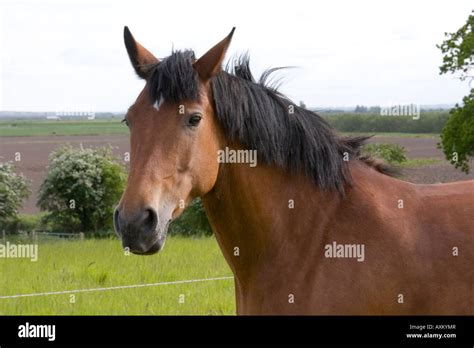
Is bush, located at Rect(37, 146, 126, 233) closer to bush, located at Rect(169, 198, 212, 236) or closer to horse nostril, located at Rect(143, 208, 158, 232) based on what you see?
bush, located at Rect(169, 198, 212, 236)

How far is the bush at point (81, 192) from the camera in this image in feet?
88.6

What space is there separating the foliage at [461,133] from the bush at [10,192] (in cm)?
2058

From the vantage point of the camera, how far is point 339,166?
4.41 metres

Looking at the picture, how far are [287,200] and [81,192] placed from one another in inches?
936

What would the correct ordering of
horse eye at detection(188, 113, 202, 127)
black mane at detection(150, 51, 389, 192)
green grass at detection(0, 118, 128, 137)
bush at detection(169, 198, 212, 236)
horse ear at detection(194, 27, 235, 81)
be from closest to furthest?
horse eye at detection(188, 113, 202, 127) < horse ear at detection(194, 27, 235, 81) < black mane at detection(150, 51, 389, 192) < bush at detection(169, 198, 212, 236) < green grass at detection(0, 118, 128, 137)

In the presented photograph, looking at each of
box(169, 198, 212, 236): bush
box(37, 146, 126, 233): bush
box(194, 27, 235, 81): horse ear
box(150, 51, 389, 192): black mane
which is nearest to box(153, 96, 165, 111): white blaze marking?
box(150, 51, 389, 192): black mane

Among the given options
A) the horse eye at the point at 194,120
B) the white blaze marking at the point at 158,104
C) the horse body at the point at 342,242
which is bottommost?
the horse body at the point at 342,242

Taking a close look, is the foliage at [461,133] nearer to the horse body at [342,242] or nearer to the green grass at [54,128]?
the green grass at [54,128]

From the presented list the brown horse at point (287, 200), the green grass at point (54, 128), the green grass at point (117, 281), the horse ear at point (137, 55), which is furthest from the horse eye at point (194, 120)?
the green grass at point (54, 128)

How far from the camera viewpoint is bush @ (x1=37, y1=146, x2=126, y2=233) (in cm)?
2700

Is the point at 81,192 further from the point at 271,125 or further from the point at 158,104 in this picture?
the point at 158,104

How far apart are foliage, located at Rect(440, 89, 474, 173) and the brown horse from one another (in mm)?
31774

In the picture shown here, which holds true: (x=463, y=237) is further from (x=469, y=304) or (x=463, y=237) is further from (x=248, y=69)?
(x=248, y=69)
